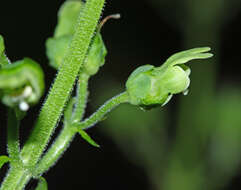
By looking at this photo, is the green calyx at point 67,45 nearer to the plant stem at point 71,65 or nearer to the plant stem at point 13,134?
the plant stem at point 71,65

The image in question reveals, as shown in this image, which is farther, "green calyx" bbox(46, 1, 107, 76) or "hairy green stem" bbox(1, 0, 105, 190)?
"green calyx" bbox(46, 1, 107, 76)

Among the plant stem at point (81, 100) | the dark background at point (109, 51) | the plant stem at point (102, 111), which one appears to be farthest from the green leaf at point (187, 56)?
the dark background at point (109, 51)

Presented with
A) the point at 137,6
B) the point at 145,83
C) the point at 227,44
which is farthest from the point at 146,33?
the point at 145,83

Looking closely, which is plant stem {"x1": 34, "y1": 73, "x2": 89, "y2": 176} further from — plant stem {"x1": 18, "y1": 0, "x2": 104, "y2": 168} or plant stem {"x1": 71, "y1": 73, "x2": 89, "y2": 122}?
plant stem {"x1": 18, "y1": 0, "x2": 104, "y2": 168}

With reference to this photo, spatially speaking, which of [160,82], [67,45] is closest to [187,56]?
[160,82]

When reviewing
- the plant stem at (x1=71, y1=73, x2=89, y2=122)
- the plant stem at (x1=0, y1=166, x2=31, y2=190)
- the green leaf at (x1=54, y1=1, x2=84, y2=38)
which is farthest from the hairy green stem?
the green leaf at (x1=54, y1=1, x2=84, y2=38)

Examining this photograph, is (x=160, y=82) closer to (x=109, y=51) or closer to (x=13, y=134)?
(x=13, y=134)

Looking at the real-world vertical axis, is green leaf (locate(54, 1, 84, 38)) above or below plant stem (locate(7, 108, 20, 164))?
above

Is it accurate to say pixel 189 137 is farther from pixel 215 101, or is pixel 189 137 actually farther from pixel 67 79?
pixel 67 79
